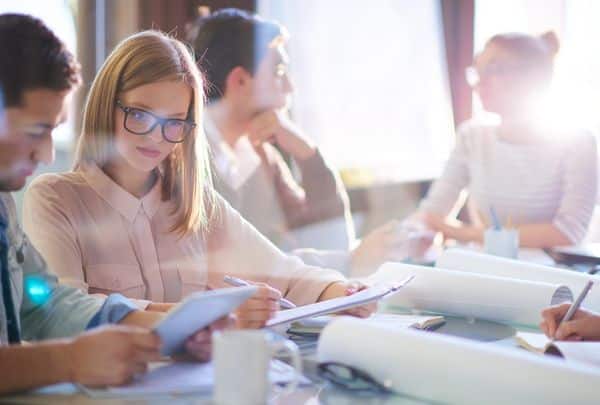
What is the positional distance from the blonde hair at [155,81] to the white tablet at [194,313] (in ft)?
1.95

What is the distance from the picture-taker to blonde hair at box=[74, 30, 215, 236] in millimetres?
1666

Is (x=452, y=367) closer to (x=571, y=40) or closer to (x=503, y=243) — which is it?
(x=503, y=243)

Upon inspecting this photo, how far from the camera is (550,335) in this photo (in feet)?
4.87

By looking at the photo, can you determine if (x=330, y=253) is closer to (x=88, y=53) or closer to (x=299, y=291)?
(x=299, y=291)

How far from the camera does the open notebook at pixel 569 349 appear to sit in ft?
4.23

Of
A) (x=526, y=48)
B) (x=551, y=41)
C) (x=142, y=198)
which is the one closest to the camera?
(x=142, y=198)

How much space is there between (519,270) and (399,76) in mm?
2892

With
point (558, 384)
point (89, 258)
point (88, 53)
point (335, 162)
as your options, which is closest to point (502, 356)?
point (558, 384)

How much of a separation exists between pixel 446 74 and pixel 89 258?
3299mm

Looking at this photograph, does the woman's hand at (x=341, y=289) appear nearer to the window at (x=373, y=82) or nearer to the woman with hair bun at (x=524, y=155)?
the woman with hair bun at (x=524, y=155)

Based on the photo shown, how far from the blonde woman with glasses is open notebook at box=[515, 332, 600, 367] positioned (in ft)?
1.05

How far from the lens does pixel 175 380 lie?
3.74 ft

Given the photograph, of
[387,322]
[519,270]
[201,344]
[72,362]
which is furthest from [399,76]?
[72,362]

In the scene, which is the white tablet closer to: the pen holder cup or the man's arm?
the man's arm
